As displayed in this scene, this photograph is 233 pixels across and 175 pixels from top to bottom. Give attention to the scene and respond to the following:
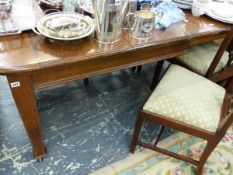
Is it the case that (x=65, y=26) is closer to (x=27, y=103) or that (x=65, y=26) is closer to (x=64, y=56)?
(x=64, y=56)

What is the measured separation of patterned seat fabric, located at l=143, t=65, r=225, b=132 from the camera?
3.59 feet

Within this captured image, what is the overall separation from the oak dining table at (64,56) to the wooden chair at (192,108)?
196 mm

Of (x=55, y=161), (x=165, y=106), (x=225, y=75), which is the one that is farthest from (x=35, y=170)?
(x=225, y=75)

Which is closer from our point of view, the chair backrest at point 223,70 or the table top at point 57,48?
the table top at point 57,48

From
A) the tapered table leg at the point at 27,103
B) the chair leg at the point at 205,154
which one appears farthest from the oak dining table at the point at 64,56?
the chair leg at the point at 205,154

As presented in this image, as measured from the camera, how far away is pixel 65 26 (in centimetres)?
95

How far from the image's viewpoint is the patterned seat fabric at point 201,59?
4.73 feet

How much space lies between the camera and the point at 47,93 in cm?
174

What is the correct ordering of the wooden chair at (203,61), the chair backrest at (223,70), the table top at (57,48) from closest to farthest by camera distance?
the table top at (57,48) < the chair backrest at (223,70) < the wooden chair at (203,61)

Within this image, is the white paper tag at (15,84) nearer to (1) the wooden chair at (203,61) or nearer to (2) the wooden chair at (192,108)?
(2) the wooden chair at (192,108)

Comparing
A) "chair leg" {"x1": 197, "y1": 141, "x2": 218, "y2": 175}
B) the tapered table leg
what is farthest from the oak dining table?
"chair leg" {"x1": 197, "y1": 141, "x2": 218, "y2": 175}

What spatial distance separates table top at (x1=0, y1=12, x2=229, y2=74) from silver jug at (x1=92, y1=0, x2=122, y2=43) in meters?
0.03

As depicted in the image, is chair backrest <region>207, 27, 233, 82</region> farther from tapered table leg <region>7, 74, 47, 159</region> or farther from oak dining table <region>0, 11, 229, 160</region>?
tapered table leg <region>7, 74, 47, 159</region>

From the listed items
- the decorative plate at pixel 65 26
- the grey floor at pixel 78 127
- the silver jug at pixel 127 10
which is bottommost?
the grey floor at pixel 78 127
